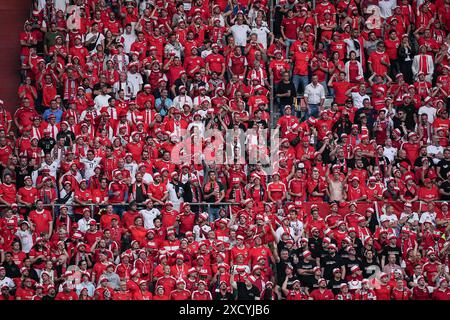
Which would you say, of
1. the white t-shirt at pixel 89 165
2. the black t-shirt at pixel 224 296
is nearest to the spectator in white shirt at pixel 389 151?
the black t-shirt at pixel 224 296

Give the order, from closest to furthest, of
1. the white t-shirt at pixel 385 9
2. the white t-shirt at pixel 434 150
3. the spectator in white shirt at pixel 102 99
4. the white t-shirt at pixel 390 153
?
the white t-shirt at pixel 390 153
the white t-shirt at pixel 434 150
the spectator in white shirt at pixel 102 99
the white t-shirt at pixel 385 9

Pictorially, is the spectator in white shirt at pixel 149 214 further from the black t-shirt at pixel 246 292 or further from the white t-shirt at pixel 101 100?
the white t-shirt at pixel 101 100

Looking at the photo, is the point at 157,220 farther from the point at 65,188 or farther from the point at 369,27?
the point at 369,27

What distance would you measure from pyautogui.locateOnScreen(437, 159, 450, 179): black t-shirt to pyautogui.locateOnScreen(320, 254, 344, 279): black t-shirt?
309 cm

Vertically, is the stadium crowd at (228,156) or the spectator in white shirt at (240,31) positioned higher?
the spectator in white shirt at (240,31)

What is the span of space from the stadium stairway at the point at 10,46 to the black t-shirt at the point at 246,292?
669 cm

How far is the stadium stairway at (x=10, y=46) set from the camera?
2747 cm

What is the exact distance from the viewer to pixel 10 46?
1106 inches

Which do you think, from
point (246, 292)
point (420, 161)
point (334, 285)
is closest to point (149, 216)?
point (246, 292)

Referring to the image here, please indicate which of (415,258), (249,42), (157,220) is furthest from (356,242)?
(249,42)

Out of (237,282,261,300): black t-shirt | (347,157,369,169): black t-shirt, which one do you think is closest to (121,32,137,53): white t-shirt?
(347,157,369,169): black t-shirt

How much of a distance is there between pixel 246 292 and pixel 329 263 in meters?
1.53

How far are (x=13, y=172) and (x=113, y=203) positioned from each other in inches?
77.2

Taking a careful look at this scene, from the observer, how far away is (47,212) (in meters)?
24.5
